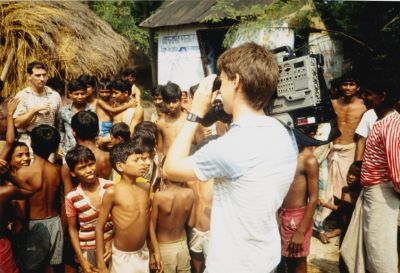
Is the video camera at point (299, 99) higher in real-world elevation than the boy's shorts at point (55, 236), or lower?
higher

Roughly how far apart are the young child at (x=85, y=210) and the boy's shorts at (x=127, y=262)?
9cm

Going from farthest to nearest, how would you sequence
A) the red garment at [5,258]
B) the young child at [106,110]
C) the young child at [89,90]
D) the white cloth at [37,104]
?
the young child at [89,90] < the young child at [106,110] < the white cloth at [37,104] < the red garment at [5,258]

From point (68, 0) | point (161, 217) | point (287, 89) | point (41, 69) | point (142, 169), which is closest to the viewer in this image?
point (287, 89)

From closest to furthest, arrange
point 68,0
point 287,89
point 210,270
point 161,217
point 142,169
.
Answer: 1. point 210,270
2. point 287,89
3. point 142,169
4. point 161,217
5. point 68,0

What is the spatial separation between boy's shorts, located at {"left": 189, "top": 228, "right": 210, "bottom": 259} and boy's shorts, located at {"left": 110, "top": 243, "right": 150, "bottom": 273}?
0.58 meters

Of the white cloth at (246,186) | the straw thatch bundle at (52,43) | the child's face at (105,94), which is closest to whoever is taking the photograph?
the white cloth at (246,186)

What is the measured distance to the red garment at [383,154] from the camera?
2.89m

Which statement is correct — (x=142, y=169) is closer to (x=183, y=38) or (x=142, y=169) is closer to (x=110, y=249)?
(x=110, y=249)

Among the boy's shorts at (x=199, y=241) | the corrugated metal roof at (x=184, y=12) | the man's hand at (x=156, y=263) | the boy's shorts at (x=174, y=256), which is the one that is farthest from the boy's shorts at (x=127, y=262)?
the corrugated metal roof at (x=184, y=12)

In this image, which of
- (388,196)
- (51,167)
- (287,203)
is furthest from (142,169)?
(388,196)

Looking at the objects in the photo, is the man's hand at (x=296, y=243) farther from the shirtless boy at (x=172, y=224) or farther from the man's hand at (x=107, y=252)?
the man's hand at (x=107, y=252)

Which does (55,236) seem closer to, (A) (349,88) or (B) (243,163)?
(B) (243,163)

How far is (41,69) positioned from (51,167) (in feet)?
6.94

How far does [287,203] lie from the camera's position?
3.44 meters
